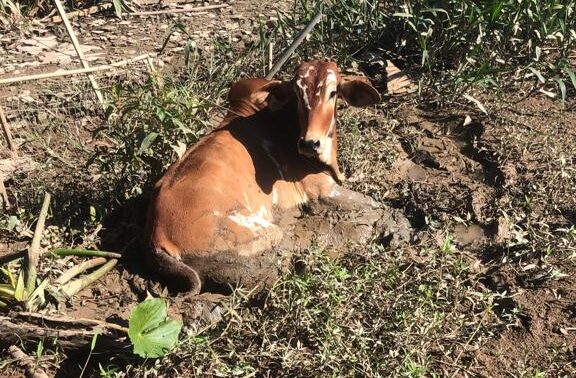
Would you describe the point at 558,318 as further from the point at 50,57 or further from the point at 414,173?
the point at 50,57

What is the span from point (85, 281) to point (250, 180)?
99 cm

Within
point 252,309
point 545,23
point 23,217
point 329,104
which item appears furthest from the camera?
point 545,23

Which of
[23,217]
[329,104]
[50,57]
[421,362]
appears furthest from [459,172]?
[50,57]

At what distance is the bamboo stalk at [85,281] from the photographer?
356cm

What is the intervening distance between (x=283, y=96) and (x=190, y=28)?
2.65 meters

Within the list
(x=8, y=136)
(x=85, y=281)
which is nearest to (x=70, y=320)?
(x=85, y=281)

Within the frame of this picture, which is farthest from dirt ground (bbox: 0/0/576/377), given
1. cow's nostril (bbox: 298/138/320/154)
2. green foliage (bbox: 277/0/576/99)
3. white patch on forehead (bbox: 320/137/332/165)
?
cow's nostril (bbox: 298/138/320/154)

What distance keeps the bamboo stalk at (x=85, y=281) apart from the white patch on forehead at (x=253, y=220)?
69 cm

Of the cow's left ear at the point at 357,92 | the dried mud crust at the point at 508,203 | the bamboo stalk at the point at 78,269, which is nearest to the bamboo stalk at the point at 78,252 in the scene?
the bamboo stalk at the point at 78,269

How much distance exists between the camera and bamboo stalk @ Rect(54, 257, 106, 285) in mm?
3584

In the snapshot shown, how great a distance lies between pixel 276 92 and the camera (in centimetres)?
414

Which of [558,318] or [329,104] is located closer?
[558,318]

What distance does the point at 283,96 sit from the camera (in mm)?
4145

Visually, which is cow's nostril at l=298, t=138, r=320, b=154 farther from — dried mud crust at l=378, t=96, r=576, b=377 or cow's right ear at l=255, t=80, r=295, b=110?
dried mud crust at l=378, t=96, r=576, b=377
